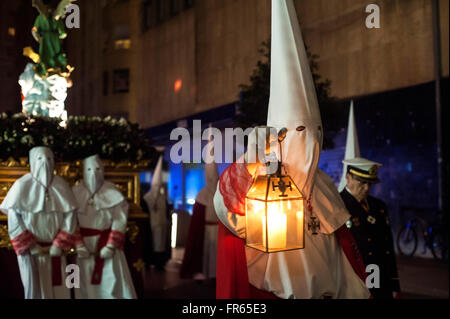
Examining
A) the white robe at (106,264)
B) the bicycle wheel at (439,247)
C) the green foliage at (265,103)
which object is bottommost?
the bicycle wheel at (439,247)

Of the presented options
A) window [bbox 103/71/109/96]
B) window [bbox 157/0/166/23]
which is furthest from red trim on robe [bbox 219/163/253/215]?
window [bbox 103/71/109/96]

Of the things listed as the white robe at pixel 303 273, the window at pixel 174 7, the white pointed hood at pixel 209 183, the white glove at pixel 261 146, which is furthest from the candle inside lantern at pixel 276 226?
the window at pixel 174 7

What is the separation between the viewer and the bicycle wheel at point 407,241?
34.7 feet

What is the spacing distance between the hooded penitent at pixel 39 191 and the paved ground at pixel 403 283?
2523 millimetres

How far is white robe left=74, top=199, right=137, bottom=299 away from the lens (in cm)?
524

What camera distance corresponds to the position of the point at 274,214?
188cm

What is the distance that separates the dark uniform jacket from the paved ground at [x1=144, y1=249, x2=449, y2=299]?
3.38m

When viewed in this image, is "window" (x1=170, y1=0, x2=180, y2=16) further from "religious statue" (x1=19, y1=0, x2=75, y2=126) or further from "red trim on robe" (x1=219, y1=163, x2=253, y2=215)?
"red trim on robe" (x1=219, y1=163, x2=253, y2=215)

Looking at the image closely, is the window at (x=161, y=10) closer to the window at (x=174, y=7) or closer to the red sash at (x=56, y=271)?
the window at (x=174, y=7)

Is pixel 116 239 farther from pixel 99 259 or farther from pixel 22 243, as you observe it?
pixel 22 243

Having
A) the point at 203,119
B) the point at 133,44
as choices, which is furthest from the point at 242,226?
the point at 133,44

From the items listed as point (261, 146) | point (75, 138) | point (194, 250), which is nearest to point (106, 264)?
point (75, 138)

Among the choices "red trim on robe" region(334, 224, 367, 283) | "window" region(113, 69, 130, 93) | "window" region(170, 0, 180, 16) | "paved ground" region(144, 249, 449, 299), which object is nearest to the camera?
"red trim on robe" region(334, 224, 367, 283)

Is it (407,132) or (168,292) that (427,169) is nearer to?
(407,132)
